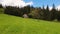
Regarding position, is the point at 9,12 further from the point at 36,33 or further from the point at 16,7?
the point at 36,33

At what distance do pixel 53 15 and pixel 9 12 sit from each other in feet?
33.0

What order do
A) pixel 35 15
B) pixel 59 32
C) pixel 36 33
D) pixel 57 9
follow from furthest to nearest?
pixel 57 9 → pixel 35 15 → pixel 59 32 → pixel 36 33

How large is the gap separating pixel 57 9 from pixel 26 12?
7.32m

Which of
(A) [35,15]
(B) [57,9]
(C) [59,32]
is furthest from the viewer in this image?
(B) [57,9]

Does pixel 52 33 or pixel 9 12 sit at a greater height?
pixel 9 12

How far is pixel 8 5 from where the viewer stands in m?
36.0

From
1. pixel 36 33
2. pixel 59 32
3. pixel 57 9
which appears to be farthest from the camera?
pixel 57 9

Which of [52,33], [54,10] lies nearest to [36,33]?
[52,33]

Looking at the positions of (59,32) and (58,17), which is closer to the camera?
(59,32)

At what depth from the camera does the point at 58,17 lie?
33.0 meters

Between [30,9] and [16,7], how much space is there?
3.31m

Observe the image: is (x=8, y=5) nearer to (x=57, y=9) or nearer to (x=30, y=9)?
(x=30, y=9)

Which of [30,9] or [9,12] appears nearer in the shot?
[30,9]

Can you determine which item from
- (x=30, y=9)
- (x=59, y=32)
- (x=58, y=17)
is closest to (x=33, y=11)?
(x=30, y=9)
